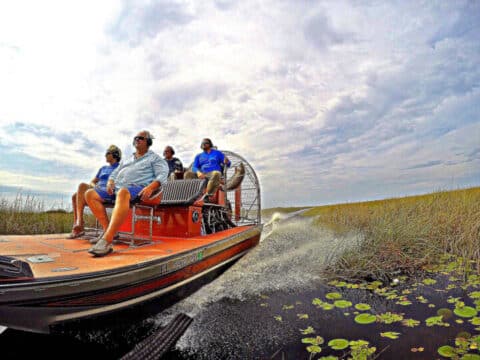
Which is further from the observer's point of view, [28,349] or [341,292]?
[341,292]

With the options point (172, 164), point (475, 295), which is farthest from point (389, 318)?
point (172, 164)

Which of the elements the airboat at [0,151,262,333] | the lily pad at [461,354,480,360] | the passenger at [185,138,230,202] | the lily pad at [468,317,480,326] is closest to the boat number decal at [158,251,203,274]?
the airboat at [0,151,262,333]

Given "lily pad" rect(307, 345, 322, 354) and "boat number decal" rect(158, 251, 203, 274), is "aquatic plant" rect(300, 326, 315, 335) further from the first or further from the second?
"boat number decal" rect(158, 251, 203, 274)

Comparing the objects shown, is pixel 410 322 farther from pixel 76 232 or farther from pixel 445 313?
pixel 76 232

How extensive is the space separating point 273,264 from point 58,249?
375 cm

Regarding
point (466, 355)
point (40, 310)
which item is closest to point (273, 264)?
point (466, 355)

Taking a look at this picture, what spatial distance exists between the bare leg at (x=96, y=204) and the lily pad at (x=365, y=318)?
2.84 m

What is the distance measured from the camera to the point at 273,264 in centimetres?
574

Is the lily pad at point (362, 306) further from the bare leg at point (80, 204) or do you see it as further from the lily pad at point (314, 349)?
the bare leg at point (80, 204)

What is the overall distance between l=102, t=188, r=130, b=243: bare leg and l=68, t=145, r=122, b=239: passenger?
87 centimetres

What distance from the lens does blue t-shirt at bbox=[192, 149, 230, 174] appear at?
19.8ft

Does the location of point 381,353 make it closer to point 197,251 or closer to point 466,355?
point 466,355

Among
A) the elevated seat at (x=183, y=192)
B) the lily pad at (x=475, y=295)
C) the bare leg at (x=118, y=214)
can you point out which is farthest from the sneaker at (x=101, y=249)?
the lily pad at (x=475, y=295)

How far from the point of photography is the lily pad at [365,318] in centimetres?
288
